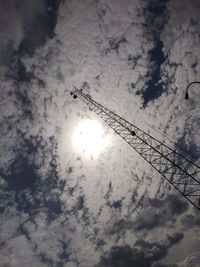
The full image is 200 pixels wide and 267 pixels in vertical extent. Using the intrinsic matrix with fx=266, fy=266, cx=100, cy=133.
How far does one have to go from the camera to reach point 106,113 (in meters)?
50.5

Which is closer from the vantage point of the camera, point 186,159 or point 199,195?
point 199,195

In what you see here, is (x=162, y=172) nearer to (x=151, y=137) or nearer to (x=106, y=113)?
(x=151, y=137)

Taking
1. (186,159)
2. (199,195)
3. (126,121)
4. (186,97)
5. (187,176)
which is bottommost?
(199,195)

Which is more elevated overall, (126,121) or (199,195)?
(126,121)

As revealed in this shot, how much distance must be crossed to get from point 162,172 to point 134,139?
842 cm

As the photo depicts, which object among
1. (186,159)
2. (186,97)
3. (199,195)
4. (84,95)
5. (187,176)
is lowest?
(199,195)

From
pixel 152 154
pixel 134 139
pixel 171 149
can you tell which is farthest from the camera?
pixel 134 139

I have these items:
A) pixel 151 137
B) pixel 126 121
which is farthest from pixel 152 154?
pixel 126 121

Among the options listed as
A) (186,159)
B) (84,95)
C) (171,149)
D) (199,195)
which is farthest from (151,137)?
(84,95)

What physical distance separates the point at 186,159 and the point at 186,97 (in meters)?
9.11

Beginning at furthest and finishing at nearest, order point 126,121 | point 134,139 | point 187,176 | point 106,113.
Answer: point 106,113, point 126,121, point 134,139, point 187,176

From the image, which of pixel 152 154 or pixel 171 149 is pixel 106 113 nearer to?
pixel 152 154

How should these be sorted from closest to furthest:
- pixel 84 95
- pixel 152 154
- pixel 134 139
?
pixel 152 154 < pixel 134 139 < pixel 84 95

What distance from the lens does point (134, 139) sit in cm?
4169
